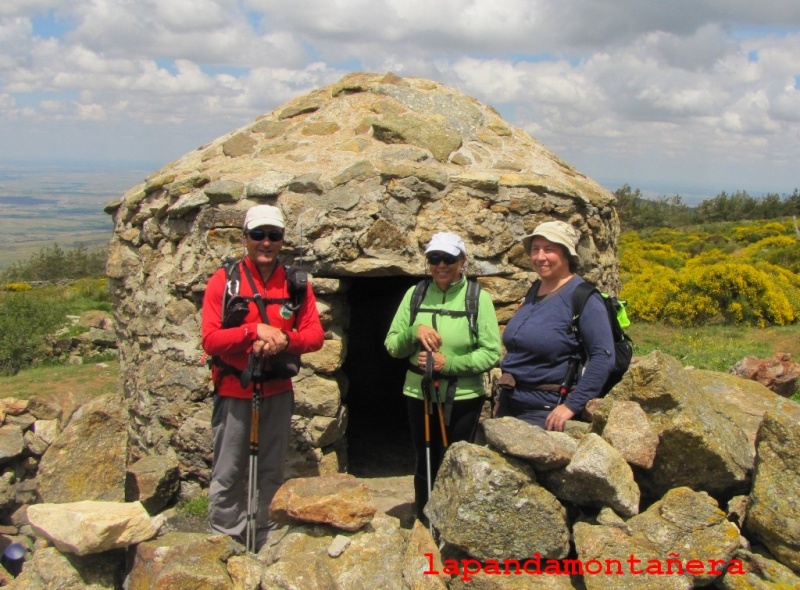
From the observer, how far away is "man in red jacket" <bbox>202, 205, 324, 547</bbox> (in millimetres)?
3904

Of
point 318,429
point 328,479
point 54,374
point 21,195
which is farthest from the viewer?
point 21,195

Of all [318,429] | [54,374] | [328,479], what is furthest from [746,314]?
[54,374]

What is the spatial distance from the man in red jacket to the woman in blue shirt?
121 cm

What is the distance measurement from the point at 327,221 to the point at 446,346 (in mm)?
1783

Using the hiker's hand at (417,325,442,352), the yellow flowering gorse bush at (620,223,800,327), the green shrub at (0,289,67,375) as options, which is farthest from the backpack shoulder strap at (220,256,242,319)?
the green shrub at (0,289,67,375)

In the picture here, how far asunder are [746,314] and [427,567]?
10.9 m

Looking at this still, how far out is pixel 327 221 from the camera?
540 centimetres

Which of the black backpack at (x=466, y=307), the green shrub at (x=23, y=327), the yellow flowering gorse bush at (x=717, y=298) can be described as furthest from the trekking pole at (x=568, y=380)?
the green shrub at (x=23, y=327)

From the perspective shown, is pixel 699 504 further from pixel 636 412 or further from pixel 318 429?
pixel 318 429

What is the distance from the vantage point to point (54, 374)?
12.3 meters

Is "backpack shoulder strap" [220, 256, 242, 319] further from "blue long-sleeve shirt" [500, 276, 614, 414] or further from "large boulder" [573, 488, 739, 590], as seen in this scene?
"large boulder" [573, 488, 739, 590]

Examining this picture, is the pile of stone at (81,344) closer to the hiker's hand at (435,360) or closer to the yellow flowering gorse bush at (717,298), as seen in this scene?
the yellow flowering gorse bush at (717,298)

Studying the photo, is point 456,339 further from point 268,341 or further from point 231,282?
point 231,282

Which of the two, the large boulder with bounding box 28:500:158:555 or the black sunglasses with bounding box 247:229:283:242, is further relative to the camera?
the black sunglasses with bounding box 247:229:283:242
